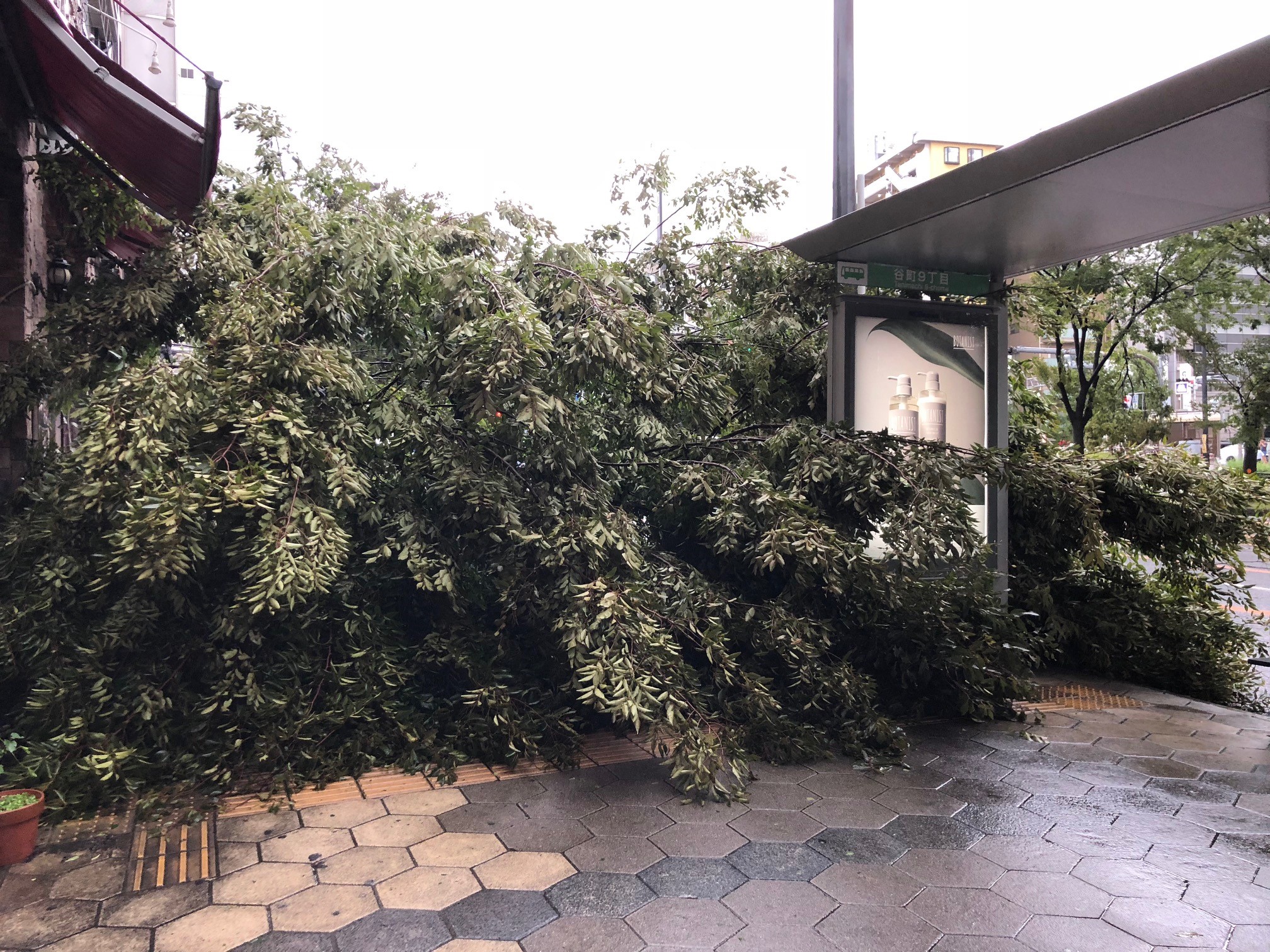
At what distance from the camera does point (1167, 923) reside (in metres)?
2.99

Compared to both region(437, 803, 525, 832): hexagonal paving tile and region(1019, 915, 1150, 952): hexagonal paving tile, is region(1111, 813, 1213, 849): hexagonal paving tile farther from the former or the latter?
region(437, 803, 525, 832): hexagonal paving tile

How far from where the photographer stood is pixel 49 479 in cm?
460

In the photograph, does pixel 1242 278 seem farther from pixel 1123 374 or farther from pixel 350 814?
pixel 350 814

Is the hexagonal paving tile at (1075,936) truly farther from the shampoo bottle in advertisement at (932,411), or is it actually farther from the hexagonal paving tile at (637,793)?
the shampoo bottle in advertisement at (932,411)

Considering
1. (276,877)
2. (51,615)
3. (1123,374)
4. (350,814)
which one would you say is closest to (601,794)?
(350,814)

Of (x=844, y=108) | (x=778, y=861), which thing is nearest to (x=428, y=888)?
(x=778, y=861)

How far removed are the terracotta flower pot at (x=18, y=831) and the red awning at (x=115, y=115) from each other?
126 inches

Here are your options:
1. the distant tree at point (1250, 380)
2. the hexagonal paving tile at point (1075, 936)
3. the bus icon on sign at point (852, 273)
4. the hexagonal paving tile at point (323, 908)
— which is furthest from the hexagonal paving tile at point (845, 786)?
the distant tree at point (1250, 380)

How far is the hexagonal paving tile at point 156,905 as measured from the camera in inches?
117

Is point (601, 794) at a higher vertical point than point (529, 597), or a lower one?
lower

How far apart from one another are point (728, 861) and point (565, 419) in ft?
7.02

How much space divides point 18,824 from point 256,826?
849mm

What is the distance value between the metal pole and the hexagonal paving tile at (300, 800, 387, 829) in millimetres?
4961

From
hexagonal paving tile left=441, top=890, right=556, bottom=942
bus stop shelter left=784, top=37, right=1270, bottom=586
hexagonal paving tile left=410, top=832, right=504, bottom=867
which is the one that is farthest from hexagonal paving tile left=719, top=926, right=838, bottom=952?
bus stop shelter left=784, top=37, right=1270, bottom=586
